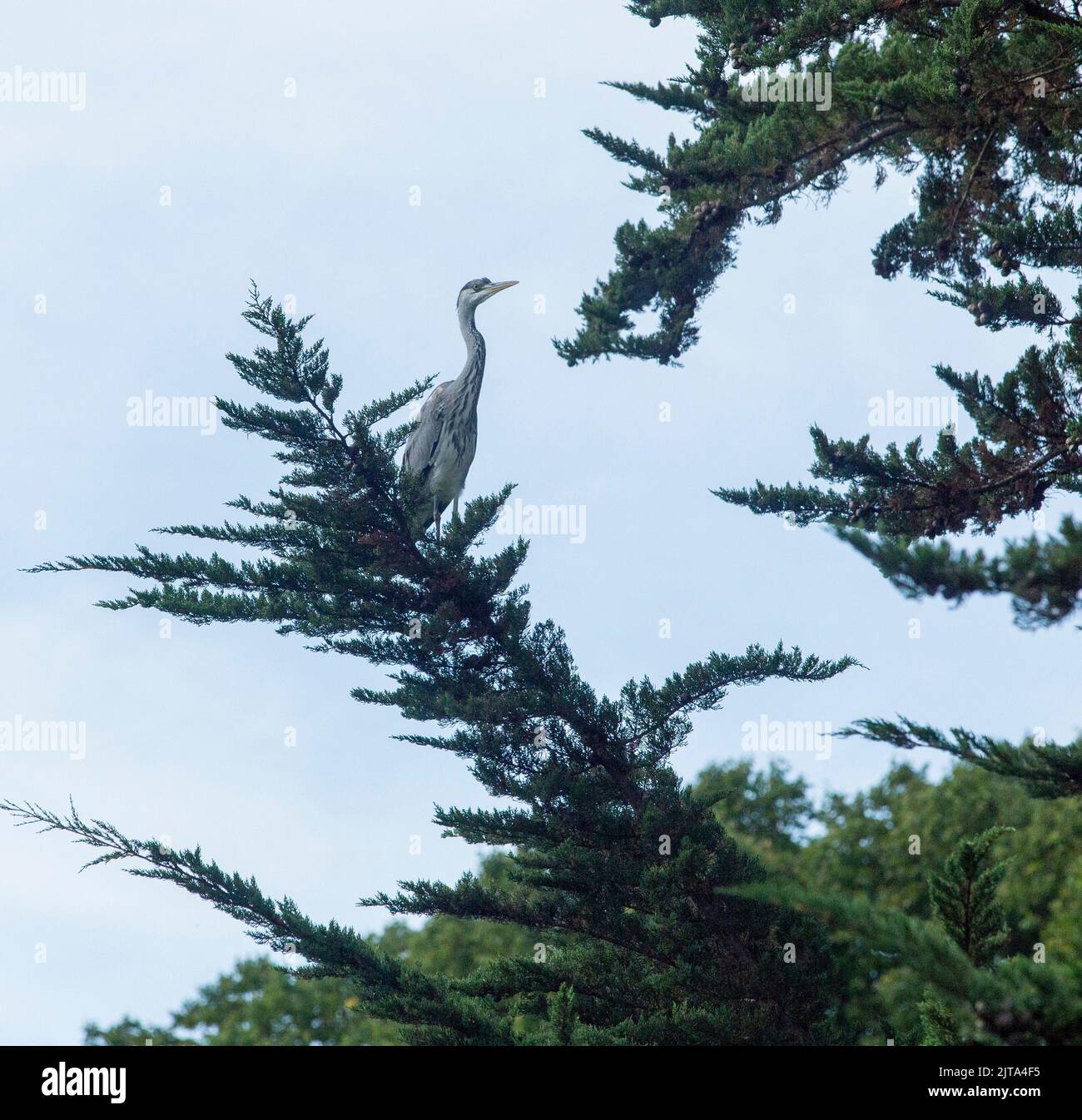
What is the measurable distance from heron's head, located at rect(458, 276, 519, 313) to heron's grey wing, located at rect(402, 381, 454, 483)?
1.08m

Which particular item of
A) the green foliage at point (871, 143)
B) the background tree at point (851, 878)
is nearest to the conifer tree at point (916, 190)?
the green foliage at point (871, 143)

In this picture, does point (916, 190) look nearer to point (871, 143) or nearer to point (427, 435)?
point (871, 143)

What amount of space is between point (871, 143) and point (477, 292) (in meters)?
5.73

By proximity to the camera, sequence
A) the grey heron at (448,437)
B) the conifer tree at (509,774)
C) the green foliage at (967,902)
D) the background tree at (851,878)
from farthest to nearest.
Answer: the background tree at (851,878) < the grey heron at (448,437) < the conifer tree at (509,774) < the green foliage at (967,902)

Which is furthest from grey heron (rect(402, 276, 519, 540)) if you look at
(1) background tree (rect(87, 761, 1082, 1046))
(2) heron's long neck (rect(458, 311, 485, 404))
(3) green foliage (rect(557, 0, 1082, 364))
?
(1) background tree (rect(87, 761, 1082, 1046))

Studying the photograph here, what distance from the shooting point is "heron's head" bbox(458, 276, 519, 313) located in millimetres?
13992

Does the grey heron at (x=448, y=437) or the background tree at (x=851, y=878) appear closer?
the grey heron at (x=448, y=437)

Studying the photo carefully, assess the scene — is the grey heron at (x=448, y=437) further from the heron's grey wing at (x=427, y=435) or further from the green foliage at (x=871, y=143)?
the green foliage at (x=871, y=143)

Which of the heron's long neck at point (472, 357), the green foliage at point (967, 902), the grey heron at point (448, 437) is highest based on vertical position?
the heron's long neck at point (472, 357)

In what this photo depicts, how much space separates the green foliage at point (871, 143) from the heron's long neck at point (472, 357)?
3.12 metres

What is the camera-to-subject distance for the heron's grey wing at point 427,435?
12680 millimetres

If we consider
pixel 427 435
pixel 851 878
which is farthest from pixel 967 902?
pixel 851 878

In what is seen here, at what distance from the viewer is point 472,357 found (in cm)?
1344
